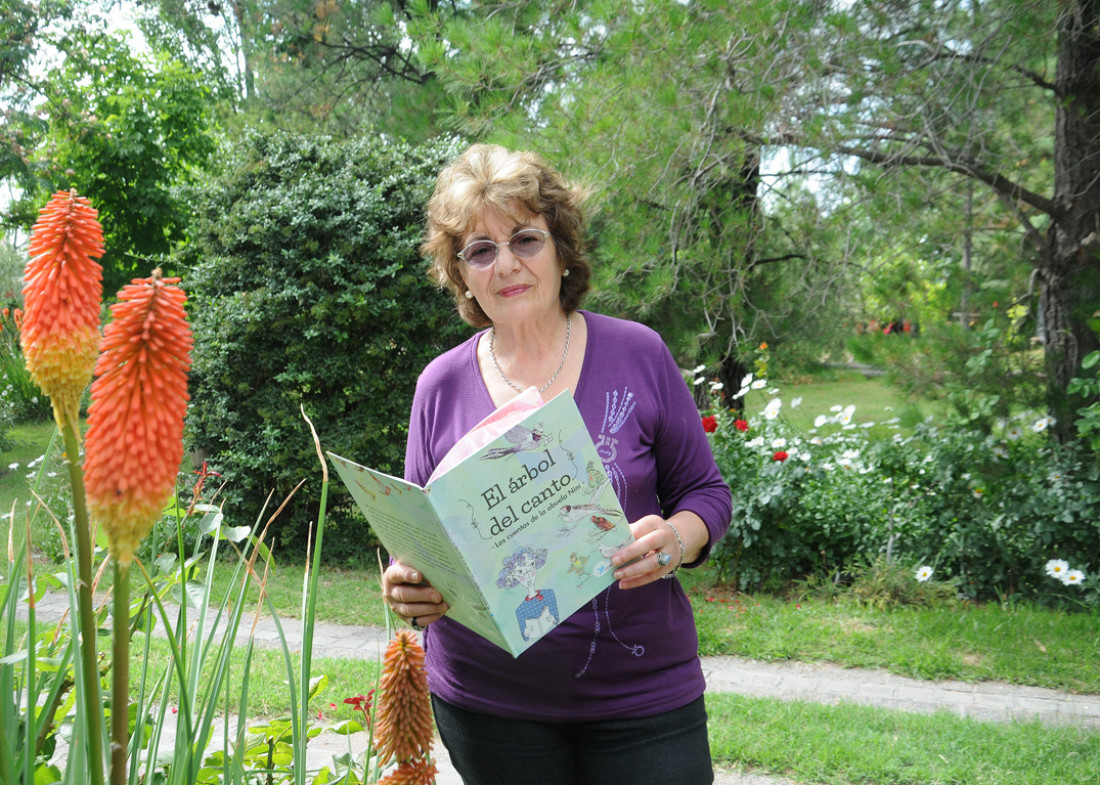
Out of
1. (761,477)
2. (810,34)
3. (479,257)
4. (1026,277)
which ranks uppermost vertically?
(810,34)

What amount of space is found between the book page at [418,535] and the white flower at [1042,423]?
16.3ft

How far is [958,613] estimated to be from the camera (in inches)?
207

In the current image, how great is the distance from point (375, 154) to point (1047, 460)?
543cm

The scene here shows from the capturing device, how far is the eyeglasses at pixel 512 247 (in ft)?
7.08

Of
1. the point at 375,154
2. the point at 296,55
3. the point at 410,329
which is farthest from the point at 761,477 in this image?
the point at 296,55

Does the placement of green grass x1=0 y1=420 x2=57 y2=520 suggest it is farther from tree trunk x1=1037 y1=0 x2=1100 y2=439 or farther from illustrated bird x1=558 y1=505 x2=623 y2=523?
tree trunk x1=1037 y1=0 x2=1100 y2=439

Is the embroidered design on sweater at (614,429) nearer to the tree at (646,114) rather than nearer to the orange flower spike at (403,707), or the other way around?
the orange flower spike at (403,707)

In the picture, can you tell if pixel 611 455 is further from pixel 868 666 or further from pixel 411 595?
pixel 868 666

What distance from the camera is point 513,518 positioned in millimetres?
1558

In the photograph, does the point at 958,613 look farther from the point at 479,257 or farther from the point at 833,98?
the point at 479,257

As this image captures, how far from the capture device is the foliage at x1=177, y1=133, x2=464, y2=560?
6895 millimetres

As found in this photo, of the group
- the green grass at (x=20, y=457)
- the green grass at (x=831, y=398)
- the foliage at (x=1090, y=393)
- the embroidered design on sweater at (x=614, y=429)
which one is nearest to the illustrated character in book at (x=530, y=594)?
the embroidered design on sweater at (x=614, y=429)

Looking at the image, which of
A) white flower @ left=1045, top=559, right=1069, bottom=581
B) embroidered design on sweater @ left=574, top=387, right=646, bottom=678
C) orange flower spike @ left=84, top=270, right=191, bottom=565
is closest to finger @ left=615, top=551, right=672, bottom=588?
embroidered design on sweater @ left=574, top=387, right=646, bottom=678

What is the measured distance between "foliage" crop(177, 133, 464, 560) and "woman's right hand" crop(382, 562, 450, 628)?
513 cm
